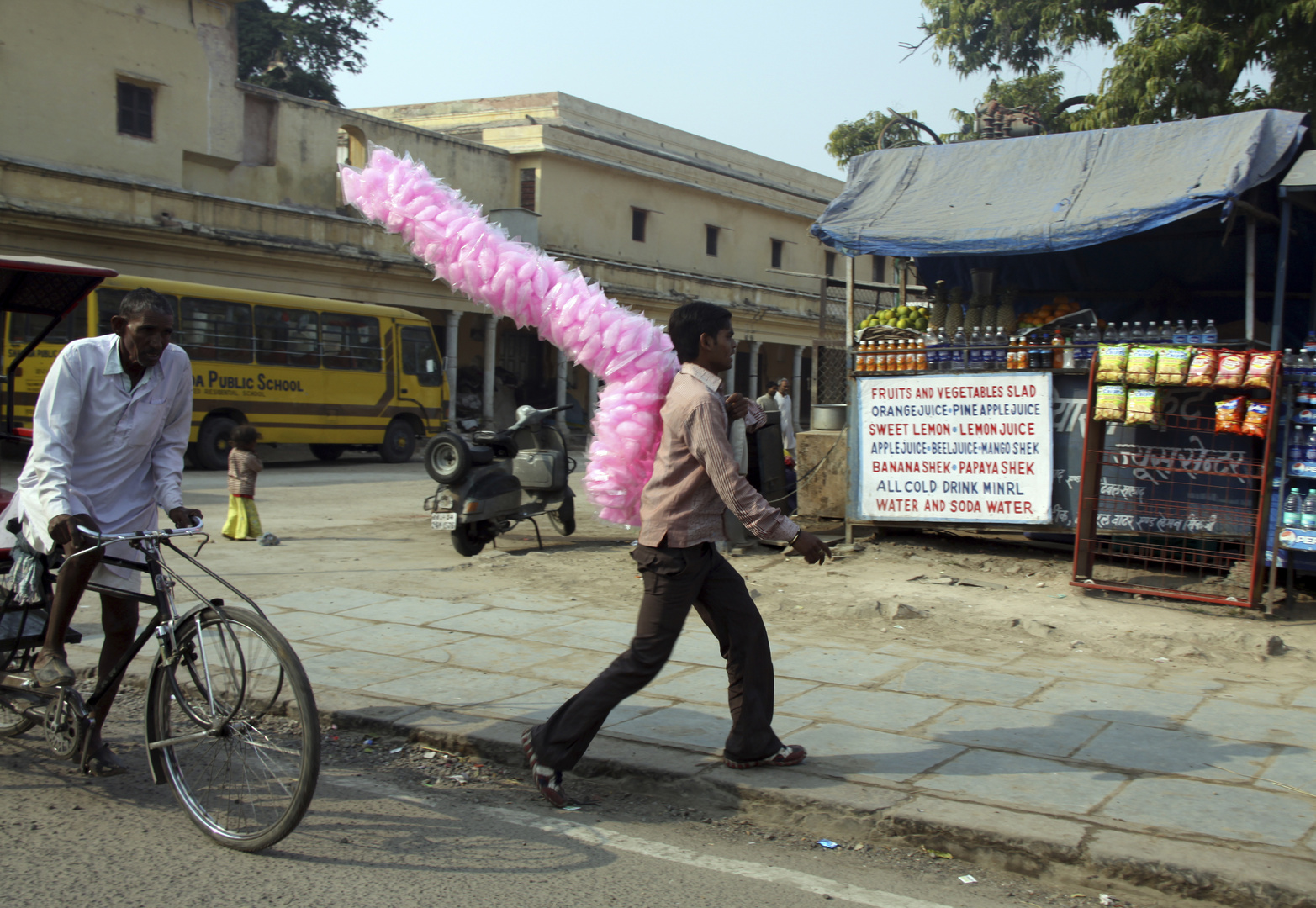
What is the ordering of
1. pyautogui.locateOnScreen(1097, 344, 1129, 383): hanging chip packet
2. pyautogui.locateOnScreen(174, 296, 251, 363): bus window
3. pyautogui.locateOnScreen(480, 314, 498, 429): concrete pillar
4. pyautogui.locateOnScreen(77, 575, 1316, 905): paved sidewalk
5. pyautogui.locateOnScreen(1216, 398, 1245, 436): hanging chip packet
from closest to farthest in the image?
pyautogui.locateOnScreen(77, 575, 1316, 905): paved sidewalk
pyautogui.locateOnScreen(1216, 398, 1245, 436): hanging chip packet
pyautogui.locateOnScreen(1097, 344, 1129, 383): hanging chip packet
pyautogui.locateOnScreen(174, 296, 251, 363): bus window
pyautogui.locateOnScreen(480, 314, 498, 429): concrete pillar

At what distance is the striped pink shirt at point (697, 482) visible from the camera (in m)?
3.74

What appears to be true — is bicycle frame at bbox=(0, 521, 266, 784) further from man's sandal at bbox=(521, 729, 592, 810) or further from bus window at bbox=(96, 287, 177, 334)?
bus window at bbox=(96, 287, 177, 334)

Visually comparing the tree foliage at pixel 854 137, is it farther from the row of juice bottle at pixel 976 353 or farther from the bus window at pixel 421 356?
the row of juice bottle at pixel 976 353

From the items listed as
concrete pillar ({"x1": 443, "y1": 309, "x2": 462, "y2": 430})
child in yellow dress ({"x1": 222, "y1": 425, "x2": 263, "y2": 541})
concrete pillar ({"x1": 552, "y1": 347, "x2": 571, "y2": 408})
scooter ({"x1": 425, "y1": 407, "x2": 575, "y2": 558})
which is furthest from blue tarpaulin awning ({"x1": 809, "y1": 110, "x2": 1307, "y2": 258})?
concrete pillar ({"x1": 552, "y1": 347, "x2": 571, "y2": 408})

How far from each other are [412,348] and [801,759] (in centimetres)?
1919

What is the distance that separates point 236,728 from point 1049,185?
788 cm

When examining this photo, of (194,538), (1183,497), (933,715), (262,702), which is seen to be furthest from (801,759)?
(194,538)

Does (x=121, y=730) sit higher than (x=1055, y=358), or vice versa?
(x=1055, y=358)

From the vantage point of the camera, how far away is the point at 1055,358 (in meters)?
8.16

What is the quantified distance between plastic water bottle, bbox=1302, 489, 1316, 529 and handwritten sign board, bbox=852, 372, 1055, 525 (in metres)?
1.71

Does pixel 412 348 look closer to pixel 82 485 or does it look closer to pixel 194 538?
pixel 194 538

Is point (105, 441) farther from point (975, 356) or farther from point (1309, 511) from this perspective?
point (1309, 511)

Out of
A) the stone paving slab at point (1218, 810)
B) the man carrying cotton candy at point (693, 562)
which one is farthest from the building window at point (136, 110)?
the stone paving slab at point (1218, 810)

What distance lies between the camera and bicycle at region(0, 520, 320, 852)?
10.7 feet
